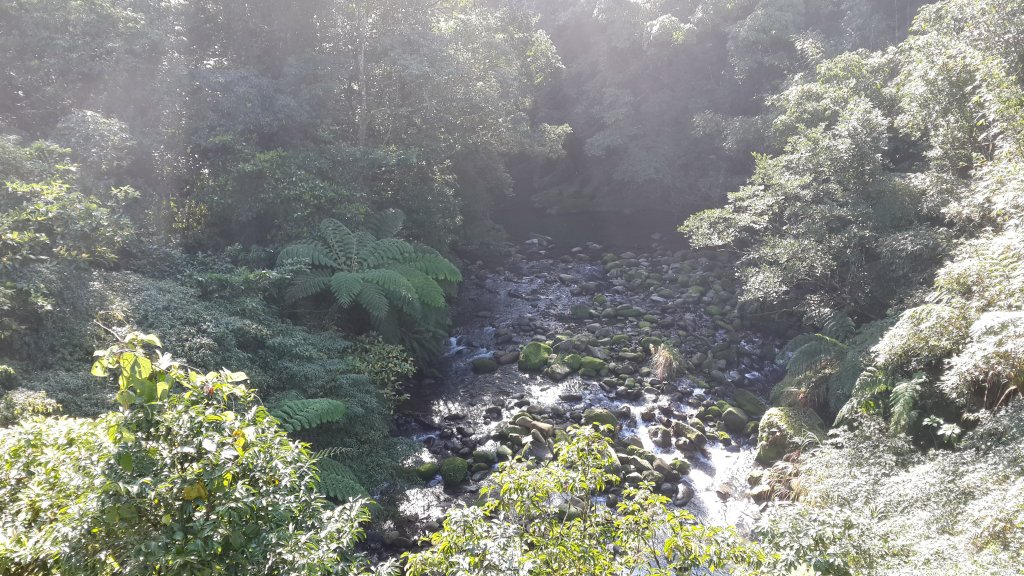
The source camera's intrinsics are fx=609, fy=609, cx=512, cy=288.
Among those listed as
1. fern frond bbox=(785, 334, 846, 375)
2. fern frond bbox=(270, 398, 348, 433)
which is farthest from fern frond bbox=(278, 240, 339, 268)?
fern frond bbox=(785, 334, 846, 375)

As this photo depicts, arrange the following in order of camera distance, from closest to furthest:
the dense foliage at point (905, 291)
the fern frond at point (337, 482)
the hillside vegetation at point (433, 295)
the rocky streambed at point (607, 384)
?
1. the hillside vegetation at point (433, 295)
2. the dense foliage at point (905, 291)
3. the fern frond at point (337, 482)
4. the rocky streambed at point (607, 384)

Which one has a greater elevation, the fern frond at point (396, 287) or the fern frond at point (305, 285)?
the fern frond at point (396, 287)

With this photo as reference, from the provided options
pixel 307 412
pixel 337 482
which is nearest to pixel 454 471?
pixel 337 482

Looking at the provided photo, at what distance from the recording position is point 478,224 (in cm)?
1677

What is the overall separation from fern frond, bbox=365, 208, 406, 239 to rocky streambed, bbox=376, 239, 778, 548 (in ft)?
7.92

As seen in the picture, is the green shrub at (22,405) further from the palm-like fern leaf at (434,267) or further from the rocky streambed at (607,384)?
the palm-like fern leaf at (434,267)

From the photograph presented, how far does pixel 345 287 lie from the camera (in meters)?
9.38

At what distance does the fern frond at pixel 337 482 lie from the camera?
609 centimetres

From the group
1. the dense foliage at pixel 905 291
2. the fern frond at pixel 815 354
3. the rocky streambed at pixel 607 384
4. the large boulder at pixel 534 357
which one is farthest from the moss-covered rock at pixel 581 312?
the fern frond at pixel 815 354

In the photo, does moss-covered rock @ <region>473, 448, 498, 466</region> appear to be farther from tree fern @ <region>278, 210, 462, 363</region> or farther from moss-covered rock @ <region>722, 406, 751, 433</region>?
moss-covered rock @ <region>722, 406, 751, 433</region>

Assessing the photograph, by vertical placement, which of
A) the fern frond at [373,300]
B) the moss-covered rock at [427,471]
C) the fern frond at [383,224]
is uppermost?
the fern frond at [383,224]

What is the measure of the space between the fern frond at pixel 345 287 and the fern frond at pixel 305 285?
0.20m

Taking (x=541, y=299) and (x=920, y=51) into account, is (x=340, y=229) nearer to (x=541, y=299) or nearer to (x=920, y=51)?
(x=541, y=299)

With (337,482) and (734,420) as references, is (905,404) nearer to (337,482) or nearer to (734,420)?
(734,420)
